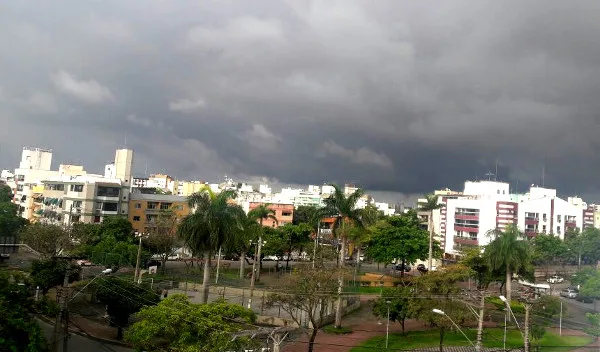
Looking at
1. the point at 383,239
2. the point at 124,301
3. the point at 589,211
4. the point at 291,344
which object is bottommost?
the point at 291,344

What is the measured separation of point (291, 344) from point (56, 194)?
57503 mm

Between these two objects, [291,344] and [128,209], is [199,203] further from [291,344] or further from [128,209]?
[128,209]

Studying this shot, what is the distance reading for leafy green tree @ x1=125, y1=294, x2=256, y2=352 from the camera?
21516mm

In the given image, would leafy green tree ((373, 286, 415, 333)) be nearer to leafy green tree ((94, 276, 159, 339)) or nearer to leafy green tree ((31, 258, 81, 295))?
leafy green tree ((94, 276, 159, 339))

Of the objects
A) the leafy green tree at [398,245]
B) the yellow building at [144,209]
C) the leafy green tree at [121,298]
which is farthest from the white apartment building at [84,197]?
the leafy green tree at [121,298]

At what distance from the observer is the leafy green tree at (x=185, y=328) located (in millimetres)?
21516

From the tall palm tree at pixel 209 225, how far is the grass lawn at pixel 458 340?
10.9 m

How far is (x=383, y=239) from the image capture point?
56.9 m

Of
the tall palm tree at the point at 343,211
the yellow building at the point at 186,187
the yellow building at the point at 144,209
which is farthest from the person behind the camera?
the yellow building at the point at 186,187

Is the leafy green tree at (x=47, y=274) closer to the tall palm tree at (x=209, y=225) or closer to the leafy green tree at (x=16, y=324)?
the tall palm tree at (x=209, y=225)

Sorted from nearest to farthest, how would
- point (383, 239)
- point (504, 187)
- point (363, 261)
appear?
1. point (383, 239)
2. point (363, 261)
3. point (504, 187)

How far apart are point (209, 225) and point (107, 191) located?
49.3 metres

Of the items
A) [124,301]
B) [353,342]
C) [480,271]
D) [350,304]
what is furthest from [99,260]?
[480,271]

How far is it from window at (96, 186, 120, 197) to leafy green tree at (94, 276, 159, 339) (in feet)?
146
